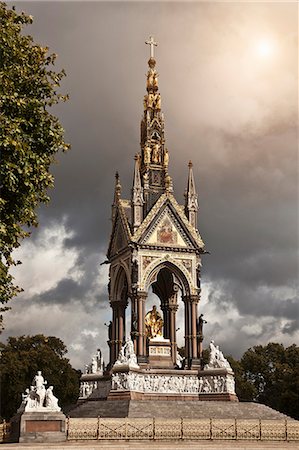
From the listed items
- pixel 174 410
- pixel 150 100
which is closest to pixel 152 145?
pixel 150 100

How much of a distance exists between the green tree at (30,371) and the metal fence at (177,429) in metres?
30.2

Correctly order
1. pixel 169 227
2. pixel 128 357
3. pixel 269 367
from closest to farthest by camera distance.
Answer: pixel 128 357 → pixel 169 227 → pixel 269 367

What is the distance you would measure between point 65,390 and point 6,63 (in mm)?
45823

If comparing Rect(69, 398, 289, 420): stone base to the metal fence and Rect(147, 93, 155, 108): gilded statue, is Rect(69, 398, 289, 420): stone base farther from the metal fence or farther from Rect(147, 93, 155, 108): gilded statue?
Rect(147, 93, 155, 108): gilded statue

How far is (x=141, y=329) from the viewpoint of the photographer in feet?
124

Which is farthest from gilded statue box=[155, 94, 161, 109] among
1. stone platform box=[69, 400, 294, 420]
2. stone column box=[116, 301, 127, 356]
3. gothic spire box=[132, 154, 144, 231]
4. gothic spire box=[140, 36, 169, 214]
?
stone platform box=[69, 400, 294, 420]

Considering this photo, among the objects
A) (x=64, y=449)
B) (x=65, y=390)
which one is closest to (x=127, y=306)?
(x=64, y=449)

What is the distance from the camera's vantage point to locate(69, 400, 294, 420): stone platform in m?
32.8

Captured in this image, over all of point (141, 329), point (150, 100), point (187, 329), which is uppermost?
point (150, 100)

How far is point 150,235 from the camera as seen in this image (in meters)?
39.9

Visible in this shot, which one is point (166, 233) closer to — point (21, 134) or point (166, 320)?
point (166, 320)

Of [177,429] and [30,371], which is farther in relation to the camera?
[30,371]

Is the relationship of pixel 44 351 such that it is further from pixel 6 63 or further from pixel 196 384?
pixel 6 63

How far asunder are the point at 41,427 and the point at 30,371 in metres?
34.3
